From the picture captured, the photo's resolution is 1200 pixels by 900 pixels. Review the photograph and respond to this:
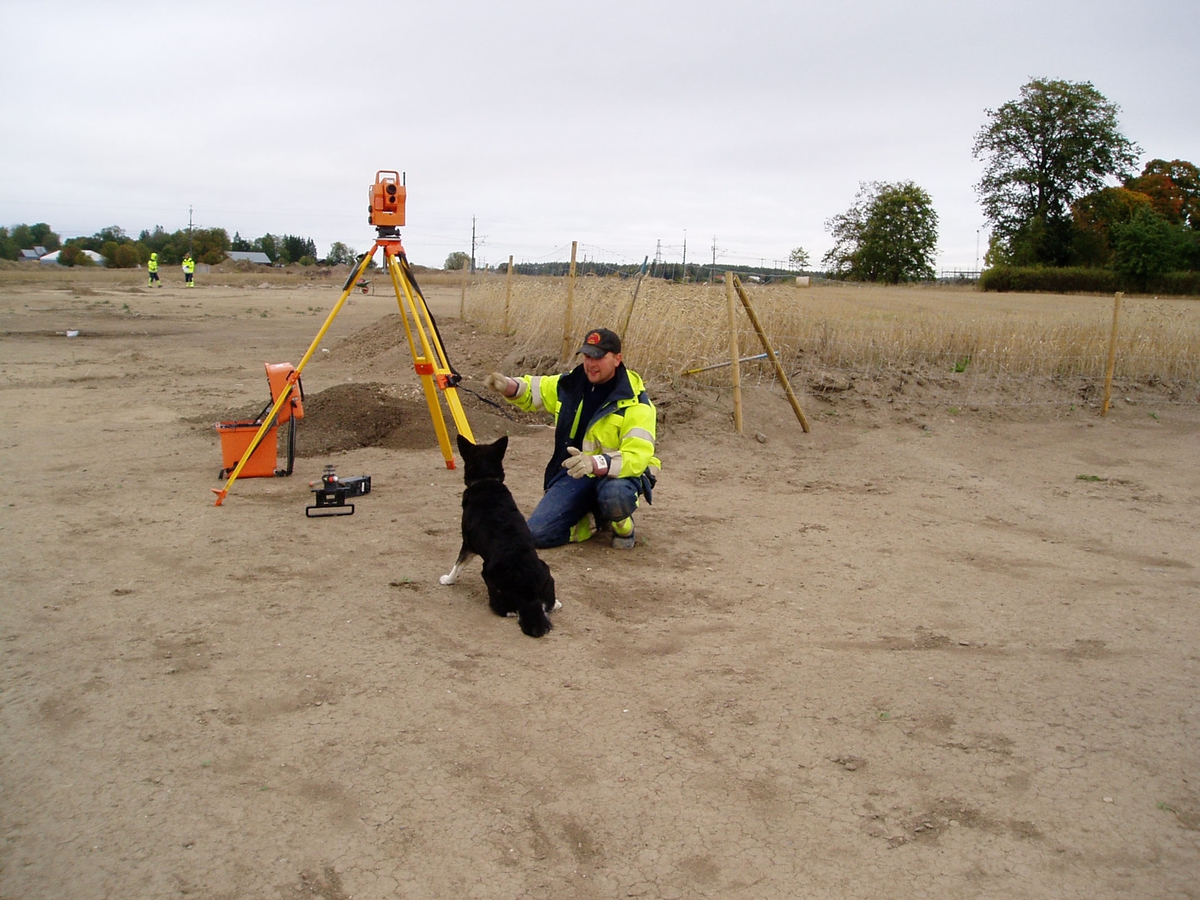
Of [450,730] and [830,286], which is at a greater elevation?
[830,286]

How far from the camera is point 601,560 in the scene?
5.59m

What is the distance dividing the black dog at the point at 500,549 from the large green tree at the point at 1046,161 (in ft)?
163

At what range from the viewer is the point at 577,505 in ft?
19.2

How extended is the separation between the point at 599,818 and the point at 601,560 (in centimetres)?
275

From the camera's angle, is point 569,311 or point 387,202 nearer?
point 387,202

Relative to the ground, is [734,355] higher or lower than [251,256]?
lower

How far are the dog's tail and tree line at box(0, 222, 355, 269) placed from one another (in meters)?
70.4

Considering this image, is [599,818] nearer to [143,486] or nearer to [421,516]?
[421,516]

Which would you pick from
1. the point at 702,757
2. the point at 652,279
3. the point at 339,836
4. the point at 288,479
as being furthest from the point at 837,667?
the point at 652,279

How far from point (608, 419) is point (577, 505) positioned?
63 cm

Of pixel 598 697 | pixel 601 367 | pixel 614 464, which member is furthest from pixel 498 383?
pixel 598 697

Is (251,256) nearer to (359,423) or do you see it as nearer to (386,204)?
(359,423)

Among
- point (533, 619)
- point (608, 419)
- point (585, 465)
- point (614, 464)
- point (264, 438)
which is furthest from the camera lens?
point (264, 438)

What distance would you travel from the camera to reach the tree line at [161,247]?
73812 mm
